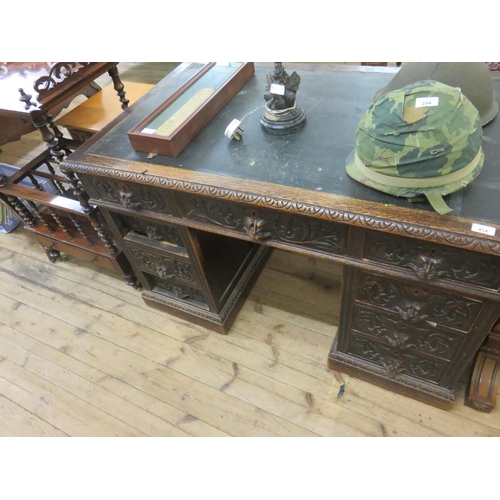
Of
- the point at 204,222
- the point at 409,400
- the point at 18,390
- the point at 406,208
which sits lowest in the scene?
the point at 409,400

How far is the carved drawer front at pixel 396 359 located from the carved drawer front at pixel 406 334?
0.03m

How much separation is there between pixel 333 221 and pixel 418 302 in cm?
36

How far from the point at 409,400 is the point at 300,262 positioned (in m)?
0.77

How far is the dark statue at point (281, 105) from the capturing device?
3.42 feet

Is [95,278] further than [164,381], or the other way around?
[95,278]

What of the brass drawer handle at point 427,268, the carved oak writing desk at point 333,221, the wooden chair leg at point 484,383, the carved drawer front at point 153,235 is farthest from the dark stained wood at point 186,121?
the wooden chair leg at point 484,383

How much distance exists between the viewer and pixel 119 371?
1.58 meters

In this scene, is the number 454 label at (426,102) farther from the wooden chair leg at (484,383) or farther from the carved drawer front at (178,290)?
the carved drawer front at (178,290)

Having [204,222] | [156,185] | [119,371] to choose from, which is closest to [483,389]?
[204,222]

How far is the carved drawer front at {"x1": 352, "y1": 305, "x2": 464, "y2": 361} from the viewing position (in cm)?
107

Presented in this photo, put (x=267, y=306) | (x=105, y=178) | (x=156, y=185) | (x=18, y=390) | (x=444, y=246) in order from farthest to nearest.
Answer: (x=267, y=306) → (x=18, y=390) → (x=105, y=178) → (x=156, y=185) → (x=444, y=246)

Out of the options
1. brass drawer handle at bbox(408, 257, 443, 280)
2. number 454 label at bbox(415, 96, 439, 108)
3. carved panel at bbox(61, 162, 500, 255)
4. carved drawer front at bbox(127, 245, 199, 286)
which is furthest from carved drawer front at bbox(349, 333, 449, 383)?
number 454 label at bbox(415, 96, 439, 108)

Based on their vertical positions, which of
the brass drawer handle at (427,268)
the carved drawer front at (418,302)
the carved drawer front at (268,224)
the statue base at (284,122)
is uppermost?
the statue base at (284,122)

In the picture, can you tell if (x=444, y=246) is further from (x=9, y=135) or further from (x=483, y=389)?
(x=9, y=135)
